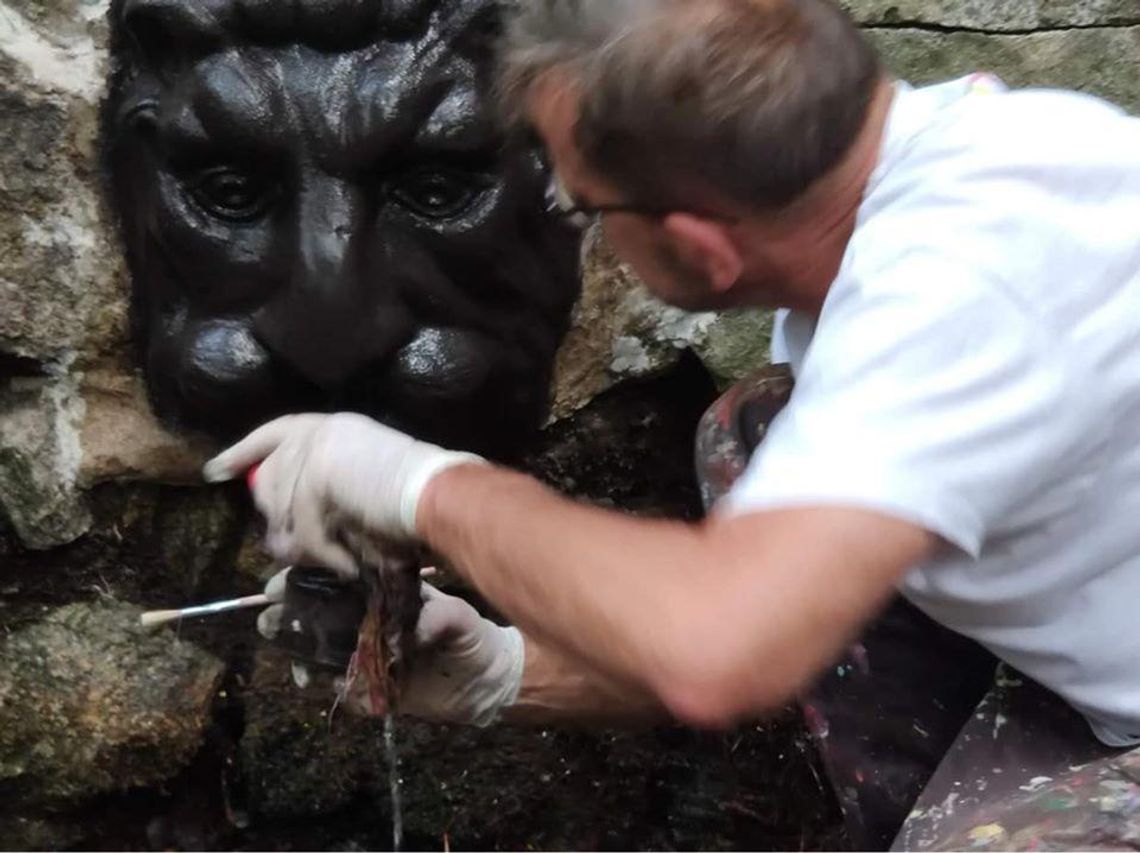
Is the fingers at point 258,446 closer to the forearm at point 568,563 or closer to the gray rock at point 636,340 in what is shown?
the forearm at point 568,563

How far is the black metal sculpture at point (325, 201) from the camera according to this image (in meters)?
1.19

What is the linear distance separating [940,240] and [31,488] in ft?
3.06

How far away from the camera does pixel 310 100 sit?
120 centimetres

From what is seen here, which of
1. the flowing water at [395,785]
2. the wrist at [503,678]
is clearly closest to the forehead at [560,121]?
the wrist at [503,678]

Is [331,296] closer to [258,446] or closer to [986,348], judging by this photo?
[258,446]

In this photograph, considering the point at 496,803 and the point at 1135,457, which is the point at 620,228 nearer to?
the point at 1135,457

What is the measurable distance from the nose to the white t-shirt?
44 cm

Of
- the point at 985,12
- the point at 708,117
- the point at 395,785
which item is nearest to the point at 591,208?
the point at 708,117

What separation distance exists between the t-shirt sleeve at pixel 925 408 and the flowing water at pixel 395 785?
80 centimetres

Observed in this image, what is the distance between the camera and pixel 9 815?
5.01 feet

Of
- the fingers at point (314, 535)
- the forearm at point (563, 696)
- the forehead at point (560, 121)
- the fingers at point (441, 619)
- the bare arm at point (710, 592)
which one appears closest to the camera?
the bare arm at point (710, 592)

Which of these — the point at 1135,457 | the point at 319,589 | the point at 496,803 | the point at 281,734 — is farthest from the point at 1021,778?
the point at 281,734

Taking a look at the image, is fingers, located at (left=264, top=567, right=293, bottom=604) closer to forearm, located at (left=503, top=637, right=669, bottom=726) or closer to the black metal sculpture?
the black metal sculpture

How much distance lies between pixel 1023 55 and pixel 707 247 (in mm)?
580
